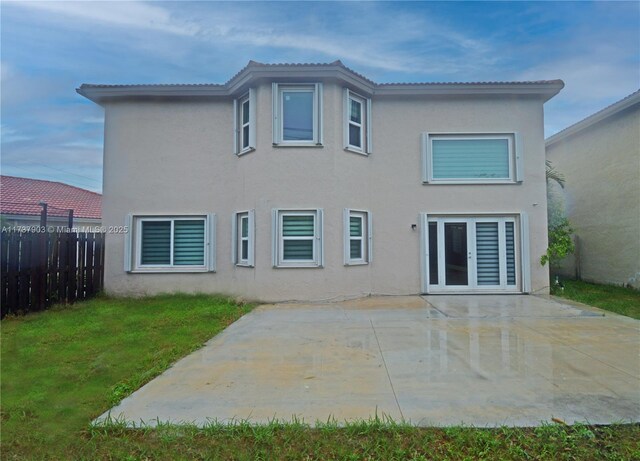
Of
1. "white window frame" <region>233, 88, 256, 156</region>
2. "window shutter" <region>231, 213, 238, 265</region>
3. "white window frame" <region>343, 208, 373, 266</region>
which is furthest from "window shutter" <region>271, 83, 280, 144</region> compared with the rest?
"white window frame" <region>343, 208, 373, 266</region>

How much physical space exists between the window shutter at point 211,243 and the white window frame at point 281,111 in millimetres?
3078

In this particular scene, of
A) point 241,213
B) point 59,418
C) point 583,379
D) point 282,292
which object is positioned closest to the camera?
point 59,418

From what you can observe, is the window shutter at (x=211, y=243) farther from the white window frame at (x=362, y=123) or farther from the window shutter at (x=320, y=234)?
the white window frame at (x=362, y=123)

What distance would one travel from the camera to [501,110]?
433 inches

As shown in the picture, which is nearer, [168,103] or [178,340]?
[178,340]

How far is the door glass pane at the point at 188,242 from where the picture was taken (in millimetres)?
10837

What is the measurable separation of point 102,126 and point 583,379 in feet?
43.6

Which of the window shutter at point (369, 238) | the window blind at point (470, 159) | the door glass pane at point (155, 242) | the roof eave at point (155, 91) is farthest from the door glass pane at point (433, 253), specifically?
the door glass pane at point (155, 242)

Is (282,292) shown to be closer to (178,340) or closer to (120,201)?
(178,340)

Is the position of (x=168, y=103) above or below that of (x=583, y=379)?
above

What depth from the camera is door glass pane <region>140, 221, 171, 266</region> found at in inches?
429

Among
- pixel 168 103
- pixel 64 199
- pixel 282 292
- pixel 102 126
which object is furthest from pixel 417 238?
pixel 64 199

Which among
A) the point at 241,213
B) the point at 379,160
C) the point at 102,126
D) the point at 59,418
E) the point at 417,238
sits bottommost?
the point at 59,418

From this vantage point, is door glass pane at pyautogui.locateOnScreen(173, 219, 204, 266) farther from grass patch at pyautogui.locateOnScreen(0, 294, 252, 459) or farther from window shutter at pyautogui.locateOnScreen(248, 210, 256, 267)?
window shutter at pyautogui.locateOnScreen(248, 210, 256, 267)
